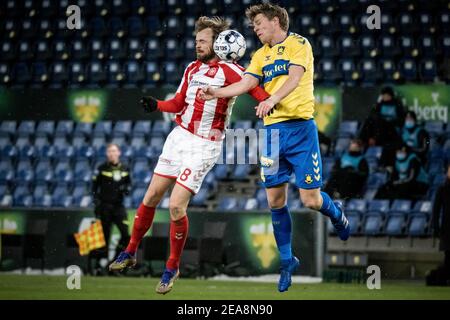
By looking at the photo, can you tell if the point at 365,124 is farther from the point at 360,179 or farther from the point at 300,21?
the point at 300,21

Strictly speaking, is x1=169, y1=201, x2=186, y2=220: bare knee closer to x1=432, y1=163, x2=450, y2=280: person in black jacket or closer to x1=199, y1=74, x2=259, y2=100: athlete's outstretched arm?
x1=199, y1=74, x2=259, y2=100: athlete's outstretched arm

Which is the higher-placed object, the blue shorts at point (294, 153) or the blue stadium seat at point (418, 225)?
the blue shorts at point (294, 153)

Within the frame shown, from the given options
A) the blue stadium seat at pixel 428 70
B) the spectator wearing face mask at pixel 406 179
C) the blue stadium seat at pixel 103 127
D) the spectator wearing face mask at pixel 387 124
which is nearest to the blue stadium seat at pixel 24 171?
the blue stadium seat at pixel 103 127

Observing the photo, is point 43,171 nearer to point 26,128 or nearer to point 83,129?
point 83,129

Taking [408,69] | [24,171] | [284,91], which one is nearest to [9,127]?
[24,171]

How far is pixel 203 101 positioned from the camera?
9.41 metres

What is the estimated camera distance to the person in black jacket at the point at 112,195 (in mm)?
16125

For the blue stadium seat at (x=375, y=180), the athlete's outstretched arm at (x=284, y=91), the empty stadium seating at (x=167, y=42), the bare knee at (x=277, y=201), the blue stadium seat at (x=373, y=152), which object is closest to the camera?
the athlete's outstretched arm at (x=284, y=91)

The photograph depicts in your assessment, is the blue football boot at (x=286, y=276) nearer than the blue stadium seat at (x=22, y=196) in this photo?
Yes

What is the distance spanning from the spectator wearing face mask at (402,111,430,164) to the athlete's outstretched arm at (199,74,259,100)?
901 centimetres

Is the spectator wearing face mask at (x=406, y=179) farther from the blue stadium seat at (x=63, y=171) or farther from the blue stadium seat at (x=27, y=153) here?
the blue stadium seat at (x=27, y=153)

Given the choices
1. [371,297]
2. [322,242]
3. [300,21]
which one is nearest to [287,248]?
[371,297]

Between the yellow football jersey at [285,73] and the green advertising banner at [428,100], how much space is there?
10300 millimetres

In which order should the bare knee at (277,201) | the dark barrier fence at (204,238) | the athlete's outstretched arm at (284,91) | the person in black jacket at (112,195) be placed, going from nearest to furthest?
the athlete's outstretched arm at (284,91)
the bare knee at (277,201)
the person in black jacket at (112,195)
the dark barrier fence at (204,238)
